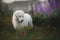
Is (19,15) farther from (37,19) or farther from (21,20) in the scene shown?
(37,19)

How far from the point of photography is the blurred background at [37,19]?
5.54 ft

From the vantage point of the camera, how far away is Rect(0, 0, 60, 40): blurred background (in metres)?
1.69

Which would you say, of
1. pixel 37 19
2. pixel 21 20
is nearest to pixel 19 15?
pixel 21 20

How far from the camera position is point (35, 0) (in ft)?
5.57

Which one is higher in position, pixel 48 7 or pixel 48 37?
pixel 48 7

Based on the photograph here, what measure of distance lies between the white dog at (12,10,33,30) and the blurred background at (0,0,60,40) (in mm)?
26

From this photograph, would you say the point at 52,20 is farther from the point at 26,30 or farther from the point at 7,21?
the point at 7,21

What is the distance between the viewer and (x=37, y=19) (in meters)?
1.69

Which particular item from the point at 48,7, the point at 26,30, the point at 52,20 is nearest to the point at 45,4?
the point at 48,7

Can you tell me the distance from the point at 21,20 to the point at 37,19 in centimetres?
13

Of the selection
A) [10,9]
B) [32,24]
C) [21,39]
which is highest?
[10,9]

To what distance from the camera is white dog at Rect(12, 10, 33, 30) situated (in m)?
1.68

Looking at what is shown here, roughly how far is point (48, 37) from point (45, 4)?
0.26 m

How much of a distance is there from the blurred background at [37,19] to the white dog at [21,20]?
26mm
